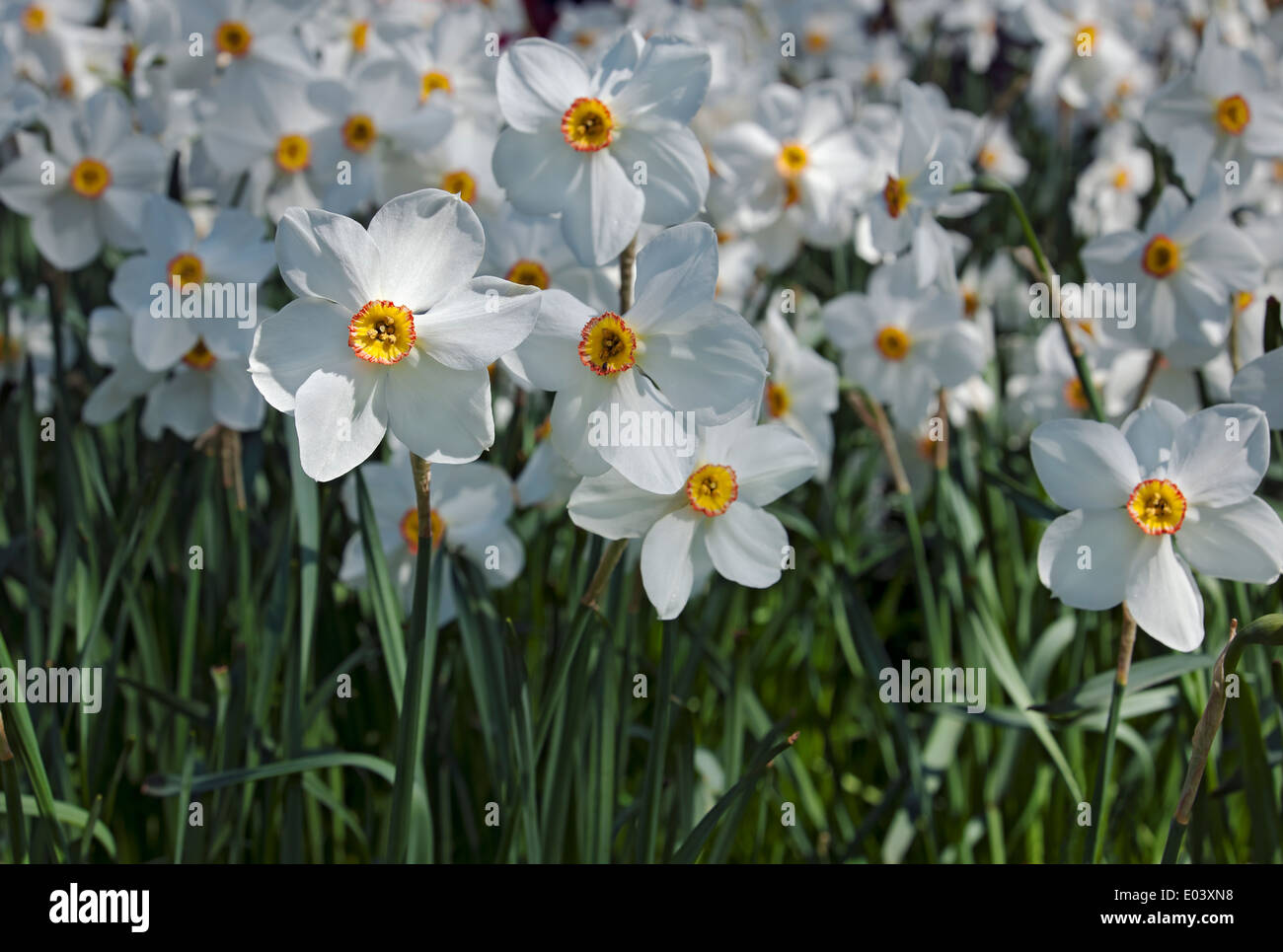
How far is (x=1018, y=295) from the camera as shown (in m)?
2.54

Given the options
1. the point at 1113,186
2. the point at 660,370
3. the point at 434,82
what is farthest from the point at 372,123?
the point at 1113,186

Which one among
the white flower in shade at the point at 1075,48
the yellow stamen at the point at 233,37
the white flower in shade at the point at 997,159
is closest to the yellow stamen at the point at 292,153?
the yellow stamen at the point at 233,37

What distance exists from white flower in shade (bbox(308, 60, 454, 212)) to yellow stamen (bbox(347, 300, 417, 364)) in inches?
33.2

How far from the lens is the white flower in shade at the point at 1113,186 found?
9.92 ft

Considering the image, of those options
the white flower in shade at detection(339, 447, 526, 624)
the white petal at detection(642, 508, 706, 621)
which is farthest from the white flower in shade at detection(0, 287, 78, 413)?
the white petal at detection(642, 508, 706, 621)

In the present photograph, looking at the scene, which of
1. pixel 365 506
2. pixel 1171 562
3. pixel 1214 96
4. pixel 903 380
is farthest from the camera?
pixel 903 380

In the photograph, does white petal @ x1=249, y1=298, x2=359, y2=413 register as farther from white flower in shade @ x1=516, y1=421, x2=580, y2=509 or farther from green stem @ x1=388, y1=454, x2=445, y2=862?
white flower in shade @ x1=516, y1=421, x2=580, y2=509

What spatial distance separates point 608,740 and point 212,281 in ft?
3.14

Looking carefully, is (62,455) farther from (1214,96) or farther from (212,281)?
(1214,96)

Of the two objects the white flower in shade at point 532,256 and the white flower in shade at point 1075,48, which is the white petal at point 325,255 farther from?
the white flower in shade at point 1075,48

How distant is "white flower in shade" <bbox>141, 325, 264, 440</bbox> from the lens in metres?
1.64

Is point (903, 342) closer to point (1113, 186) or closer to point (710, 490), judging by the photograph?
point (710, 490)
